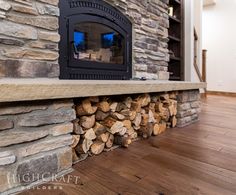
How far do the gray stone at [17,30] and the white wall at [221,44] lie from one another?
4.67 m

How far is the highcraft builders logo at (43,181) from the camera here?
805 mm

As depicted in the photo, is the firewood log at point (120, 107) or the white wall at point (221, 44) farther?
the white wall at point (221, 44)

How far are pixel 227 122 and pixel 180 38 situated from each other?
151 centimetres

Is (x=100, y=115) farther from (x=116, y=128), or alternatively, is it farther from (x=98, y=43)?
(x=98, y=43)

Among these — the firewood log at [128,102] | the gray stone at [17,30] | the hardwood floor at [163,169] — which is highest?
the gray stone at [17,30]

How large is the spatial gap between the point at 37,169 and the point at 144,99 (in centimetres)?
87

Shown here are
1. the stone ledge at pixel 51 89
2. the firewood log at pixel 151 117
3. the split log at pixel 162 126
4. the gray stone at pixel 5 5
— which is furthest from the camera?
the split log at pixel 162 126

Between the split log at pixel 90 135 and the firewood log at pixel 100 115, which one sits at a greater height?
the firewood log at pixel 100 115

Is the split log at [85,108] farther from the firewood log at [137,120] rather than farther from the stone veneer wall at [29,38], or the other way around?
the firewood log at [137,120]

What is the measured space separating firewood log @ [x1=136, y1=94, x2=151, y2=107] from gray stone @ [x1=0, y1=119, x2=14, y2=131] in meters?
0.85

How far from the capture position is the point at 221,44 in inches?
189

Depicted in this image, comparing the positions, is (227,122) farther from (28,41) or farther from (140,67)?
(28,41)

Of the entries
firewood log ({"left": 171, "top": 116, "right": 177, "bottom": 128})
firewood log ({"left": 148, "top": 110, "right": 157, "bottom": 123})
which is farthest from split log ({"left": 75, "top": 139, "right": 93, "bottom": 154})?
firewood log ({"left": 171, "top": 116, "right": 177, "bottom": 128})

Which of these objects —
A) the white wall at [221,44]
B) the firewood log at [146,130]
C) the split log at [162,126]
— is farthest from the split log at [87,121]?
the white wall at [221,44]
